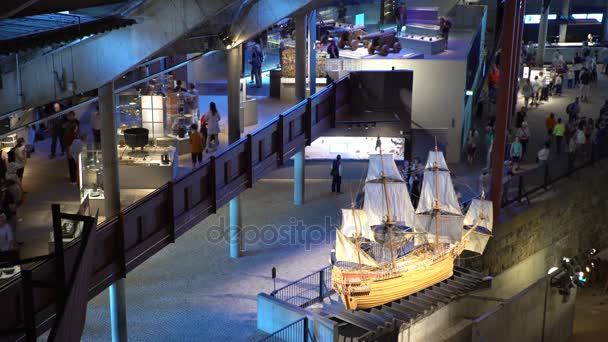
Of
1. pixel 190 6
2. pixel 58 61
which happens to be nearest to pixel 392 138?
pixel 190 6

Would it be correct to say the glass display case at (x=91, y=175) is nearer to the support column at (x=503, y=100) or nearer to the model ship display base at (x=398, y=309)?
the model ship display base at (x=398, y=309)

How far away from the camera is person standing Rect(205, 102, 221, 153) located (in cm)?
2811

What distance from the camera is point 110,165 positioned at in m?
21.4

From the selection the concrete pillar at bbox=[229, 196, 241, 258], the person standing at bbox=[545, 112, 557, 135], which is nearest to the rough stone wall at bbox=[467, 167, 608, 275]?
the person standing at bbox=[545, 112, 557, 135]

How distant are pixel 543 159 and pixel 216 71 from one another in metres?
14.6

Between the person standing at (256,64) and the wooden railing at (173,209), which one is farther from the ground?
the person standing at (256,64)

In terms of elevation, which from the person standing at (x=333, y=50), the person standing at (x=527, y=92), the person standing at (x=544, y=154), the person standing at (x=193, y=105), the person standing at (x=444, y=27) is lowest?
the person standing at (x=544, y=154)

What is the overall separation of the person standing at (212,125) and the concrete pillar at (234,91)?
0.63m

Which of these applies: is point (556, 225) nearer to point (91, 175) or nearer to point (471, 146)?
point (471, 146)

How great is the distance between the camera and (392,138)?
36.9 meters

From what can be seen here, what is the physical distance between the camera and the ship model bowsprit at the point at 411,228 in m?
28.6

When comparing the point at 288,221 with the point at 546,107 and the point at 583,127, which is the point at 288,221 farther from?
the point at 546,107

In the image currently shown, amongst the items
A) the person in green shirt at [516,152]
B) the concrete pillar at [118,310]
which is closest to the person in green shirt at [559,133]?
the person in green shirt at [516,152]

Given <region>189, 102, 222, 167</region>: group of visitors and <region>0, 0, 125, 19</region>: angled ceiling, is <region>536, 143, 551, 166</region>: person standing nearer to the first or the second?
<region>189, 102, 222, 167</region>: group of visitors
